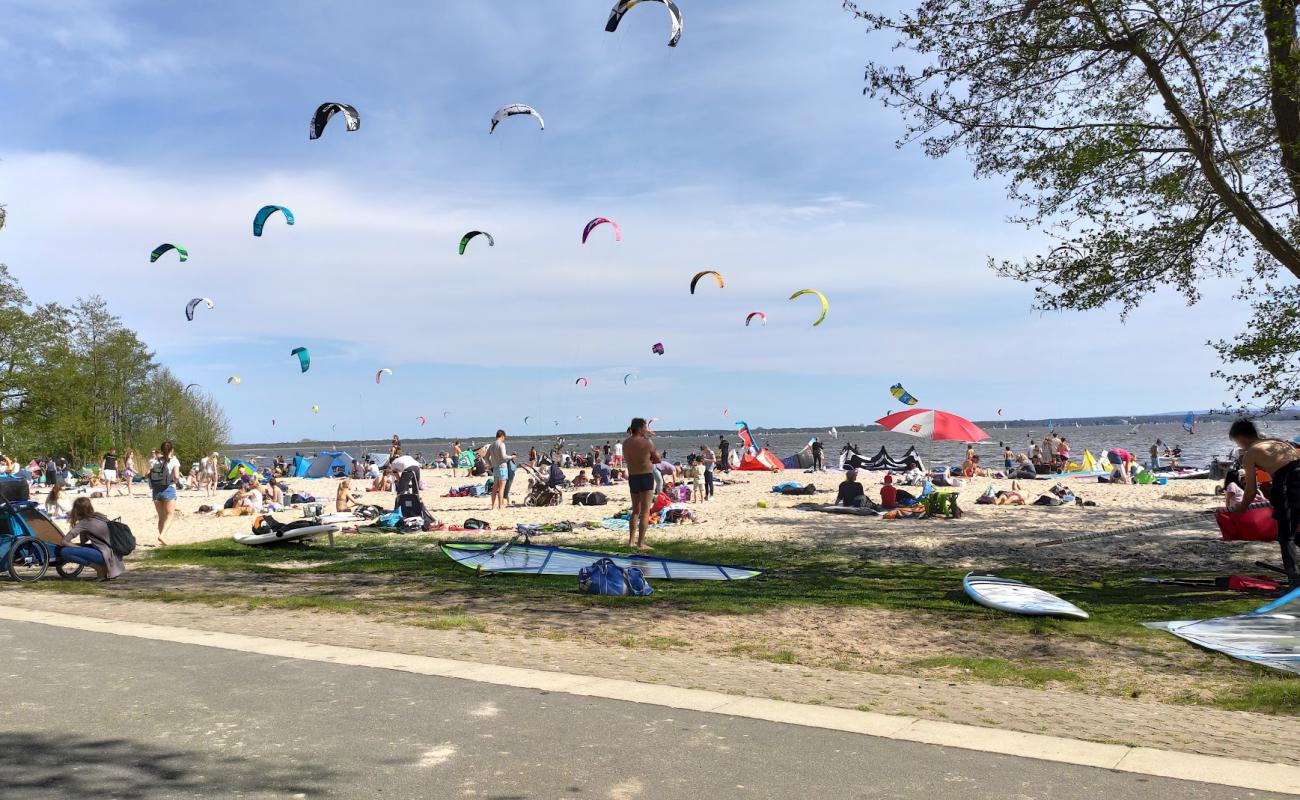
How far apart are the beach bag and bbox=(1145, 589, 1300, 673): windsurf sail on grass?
16.4 feet

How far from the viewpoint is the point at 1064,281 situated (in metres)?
12.4

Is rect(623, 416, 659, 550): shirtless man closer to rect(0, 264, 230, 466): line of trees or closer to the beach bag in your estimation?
the beach bag

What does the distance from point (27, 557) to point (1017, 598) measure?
38.4 feet

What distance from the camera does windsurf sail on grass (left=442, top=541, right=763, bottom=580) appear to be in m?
11.2

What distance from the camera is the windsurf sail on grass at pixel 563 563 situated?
36.8 feet

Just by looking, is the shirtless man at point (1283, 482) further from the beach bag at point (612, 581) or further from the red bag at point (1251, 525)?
the beach bag at point (612, 581)

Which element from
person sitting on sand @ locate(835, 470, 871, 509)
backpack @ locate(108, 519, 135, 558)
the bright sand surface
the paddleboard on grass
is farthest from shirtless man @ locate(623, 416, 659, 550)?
person sitting on sand @ locate(835, 470, 871, 509)

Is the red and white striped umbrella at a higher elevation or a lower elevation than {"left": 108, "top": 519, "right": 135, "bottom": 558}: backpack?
higher

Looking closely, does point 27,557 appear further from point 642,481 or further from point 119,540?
point 642,481

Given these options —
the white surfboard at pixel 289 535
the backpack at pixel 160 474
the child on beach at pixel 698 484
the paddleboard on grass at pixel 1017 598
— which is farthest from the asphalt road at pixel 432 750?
the child on beach at pixel 698 484

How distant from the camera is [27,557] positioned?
36.6 ft

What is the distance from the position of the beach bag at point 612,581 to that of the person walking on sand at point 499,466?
31.4 feet

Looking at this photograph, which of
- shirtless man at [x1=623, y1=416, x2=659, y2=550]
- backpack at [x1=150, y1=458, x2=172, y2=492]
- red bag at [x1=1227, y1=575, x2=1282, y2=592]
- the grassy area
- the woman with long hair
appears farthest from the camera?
backpack at [x1=150, y1=458, x2=172, y2=492]

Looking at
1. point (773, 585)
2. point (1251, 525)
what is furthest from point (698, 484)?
point (1251, 525)
